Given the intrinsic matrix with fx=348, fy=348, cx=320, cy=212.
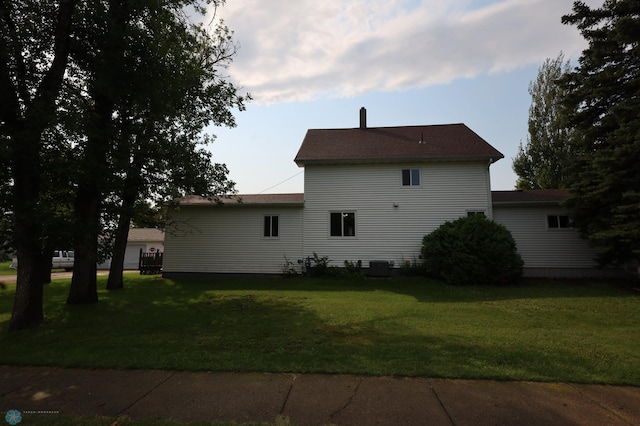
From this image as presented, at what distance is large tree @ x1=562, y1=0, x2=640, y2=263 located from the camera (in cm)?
1169

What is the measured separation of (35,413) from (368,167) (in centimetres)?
1506

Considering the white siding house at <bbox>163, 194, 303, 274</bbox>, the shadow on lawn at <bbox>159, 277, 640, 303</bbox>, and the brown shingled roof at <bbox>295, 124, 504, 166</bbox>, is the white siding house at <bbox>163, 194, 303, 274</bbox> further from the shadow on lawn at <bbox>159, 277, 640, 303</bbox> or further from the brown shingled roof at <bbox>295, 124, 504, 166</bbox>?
the brown shingled roof at <bbox>295, 124, 504, 166</bbox>

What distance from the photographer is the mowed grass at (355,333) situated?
16.8 ft

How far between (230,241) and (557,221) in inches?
608

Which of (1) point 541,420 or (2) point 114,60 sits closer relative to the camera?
(1) point 541,420

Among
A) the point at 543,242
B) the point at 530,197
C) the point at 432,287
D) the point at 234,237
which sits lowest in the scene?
the point at 432,287

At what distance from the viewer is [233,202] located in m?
17.2

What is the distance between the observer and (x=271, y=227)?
17.2 meters

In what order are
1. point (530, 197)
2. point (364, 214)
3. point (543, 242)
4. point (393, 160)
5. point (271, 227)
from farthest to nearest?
point (271, 227)
point (364, 214)
point (393, 160)
point (530, 197)
point (543, 242)

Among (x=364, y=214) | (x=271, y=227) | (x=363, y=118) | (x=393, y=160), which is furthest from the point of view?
(x=363, y=118)

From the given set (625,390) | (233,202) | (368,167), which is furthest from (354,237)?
(625,390)

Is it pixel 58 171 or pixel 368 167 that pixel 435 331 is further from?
pixel 368 167

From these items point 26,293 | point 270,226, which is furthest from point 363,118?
point 26,293

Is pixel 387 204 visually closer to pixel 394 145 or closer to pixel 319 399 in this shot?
pixel 394 145
